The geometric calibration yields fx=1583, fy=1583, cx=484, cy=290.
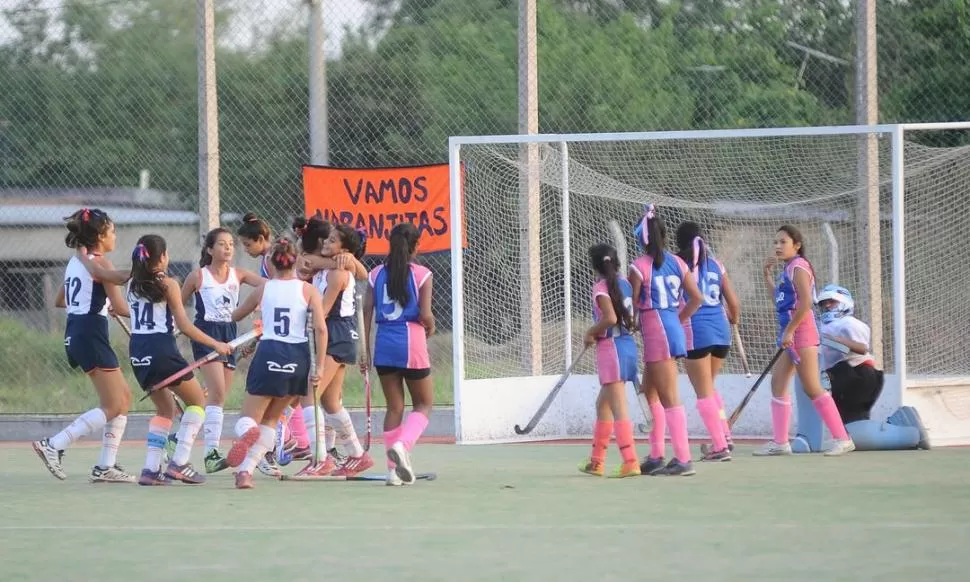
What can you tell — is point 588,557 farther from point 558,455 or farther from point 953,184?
point 953,184

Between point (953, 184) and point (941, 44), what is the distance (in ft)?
6.55

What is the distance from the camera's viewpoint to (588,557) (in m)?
6.62

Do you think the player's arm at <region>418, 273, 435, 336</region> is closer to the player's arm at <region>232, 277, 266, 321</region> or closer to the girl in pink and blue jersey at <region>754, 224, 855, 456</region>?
the player's arm at <region>232, 277, 266, 321</region>

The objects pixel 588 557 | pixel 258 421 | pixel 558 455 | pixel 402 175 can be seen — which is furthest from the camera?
pixel 402 175

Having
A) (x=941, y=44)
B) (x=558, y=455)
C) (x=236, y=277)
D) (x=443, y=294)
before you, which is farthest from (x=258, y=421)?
(x=941, y=44)

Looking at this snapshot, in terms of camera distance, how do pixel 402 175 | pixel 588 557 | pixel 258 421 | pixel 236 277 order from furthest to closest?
pixel 402 175 → pixel 236 277 → pixel 258 421 → pixel 588 557

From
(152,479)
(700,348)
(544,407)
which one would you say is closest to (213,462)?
(152,479)

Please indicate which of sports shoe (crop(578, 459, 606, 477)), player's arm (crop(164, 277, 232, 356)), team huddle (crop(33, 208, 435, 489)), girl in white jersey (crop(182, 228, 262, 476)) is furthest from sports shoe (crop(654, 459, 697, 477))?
player's arm (crop(164, 277, 232, 356))

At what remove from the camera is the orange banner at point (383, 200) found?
1373 centimetres

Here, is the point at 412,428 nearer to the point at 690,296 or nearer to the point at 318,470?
the point at 318,470

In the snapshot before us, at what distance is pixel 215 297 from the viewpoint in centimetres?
1028

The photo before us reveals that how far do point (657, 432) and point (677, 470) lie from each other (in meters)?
0.32

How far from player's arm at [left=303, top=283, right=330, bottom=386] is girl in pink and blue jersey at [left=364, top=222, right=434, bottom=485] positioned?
33cm

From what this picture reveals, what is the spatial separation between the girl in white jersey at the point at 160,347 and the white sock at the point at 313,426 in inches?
28.3
